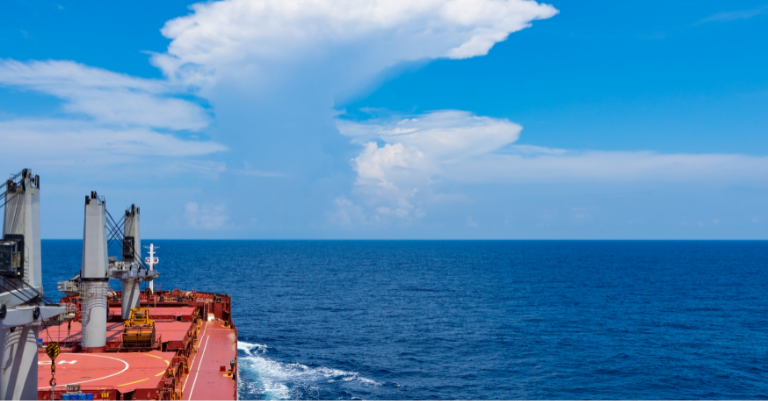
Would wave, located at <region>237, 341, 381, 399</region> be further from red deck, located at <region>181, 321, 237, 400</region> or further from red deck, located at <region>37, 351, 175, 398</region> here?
red deck, located at <region>37, 351, 175, 398</region>

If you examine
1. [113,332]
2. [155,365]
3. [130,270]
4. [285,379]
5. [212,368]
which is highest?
[130,270]

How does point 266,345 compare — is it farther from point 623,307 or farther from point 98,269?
point 623,307

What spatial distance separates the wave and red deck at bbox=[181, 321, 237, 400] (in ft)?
22.3

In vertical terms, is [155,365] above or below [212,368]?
above

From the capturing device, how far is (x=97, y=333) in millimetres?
42625

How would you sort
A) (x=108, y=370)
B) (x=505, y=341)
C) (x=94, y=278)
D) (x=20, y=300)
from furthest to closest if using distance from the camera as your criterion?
(x=505, y=341), (x=94, y=278), (x=108, y=370), (x=20, y=300)

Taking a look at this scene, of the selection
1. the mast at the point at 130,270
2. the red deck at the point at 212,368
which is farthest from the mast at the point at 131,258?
the red deck at the point at 212,368

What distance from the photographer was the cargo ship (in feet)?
81.1

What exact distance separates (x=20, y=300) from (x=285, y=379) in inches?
1547

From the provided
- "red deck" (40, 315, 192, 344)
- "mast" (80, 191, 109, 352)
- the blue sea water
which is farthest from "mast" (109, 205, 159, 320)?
the blue sea water

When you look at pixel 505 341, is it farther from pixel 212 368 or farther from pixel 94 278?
pixel 94 278

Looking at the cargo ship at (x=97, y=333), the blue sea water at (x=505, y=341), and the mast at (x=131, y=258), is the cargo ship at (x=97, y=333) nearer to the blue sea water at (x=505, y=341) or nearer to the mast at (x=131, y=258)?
the mast at (x=131, y=258)

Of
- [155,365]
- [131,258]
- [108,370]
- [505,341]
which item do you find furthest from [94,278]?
[505,341]

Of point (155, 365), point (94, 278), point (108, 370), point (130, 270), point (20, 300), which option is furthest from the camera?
point (130, 270)
